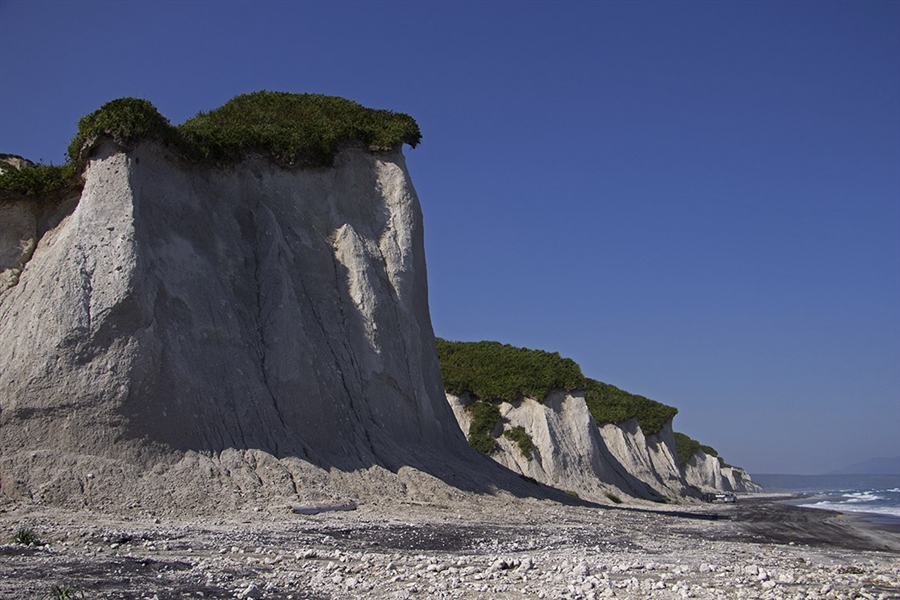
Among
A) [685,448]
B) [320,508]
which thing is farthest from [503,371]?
[685,448]

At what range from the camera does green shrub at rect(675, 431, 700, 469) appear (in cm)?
8125

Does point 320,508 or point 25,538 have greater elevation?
point 320,508

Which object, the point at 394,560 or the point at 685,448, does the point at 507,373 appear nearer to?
the point at 394,560

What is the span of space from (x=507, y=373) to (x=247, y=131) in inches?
A: 908

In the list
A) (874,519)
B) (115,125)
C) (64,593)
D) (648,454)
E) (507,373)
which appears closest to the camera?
(64,593)

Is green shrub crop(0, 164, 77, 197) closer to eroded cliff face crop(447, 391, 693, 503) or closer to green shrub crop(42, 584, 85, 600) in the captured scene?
green shrub crop(42, 584, 85, 600)

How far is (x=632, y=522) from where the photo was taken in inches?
782

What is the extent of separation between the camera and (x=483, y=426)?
3925cm

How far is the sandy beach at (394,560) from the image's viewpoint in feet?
27.3

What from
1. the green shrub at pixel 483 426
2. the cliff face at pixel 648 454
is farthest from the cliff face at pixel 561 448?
the cliff face at pixel 648 454

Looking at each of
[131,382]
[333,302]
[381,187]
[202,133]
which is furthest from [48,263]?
[381,187]

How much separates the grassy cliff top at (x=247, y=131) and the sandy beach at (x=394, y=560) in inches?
344

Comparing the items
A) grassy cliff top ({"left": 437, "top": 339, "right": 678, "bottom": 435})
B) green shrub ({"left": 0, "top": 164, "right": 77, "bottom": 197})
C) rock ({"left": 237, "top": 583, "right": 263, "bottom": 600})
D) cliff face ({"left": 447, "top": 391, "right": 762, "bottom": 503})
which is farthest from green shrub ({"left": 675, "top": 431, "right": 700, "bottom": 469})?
rock ({"left": 237, "top": 583, "right": 263, "bottom": 600})

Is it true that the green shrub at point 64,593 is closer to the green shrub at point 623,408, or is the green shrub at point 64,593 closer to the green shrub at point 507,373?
the green shrub at point 507,373
